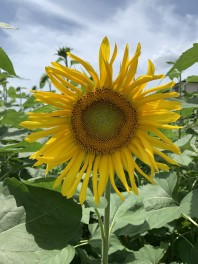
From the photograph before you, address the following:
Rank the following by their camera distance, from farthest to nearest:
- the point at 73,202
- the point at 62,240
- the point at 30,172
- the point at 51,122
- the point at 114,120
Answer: the point at 30,172 → the point at 114,120 → the point at 51,122 → the point at 73,202 → the point at 62,240

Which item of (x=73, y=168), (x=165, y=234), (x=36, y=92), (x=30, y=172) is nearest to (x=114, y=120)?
(x=73, y=168)

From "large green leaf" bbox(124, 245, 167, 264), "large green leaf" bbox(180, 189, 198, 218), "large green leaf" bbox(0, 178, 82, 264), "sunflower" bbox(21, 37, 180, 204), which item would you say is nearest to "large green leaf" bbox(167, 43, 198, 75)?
"sunflower" bbox(21, 37, 180, 204)

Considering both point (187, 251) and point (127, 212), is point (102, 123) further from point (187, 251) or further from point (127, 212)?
point (187, 251)

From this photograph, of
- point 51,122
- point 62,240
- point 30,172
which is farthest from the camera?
point 30,172

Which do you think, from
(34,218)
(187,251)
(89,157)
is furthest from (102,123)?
(187,251)

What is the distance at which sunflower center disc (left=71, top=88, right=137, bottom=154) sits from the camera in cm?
160

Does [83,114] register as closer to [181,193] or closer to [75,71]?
[75,71]

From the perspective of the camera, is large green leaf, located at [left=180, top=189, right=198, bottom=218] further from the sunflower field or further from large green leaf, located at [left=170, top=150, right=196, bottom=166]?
large green leaf, located at [left=170, top=150, right=196, bottom=166]

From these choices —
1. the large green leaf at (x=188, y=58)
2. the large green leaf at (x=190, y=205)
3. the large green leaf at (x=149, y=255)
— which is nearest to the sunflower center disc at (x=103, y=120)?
the large green leaf at (x=188, y=58)

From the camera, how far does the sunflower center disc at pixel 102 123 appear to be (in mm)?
1599

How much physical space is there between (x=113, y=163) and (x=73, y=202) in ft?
0.90

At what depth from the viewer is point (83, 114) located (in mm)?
1656

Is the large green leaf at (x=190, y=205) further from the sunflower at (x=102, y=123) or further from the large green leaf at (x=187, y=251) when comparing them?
the large green leaf at (x=187, y=251)

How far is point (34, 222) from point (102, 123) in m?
0.56
